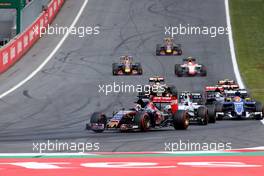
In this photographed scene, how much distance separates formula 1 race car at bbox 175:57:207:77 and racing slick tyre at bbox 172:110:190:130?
1693 cm

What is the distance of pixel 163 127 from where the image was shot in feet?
81.1

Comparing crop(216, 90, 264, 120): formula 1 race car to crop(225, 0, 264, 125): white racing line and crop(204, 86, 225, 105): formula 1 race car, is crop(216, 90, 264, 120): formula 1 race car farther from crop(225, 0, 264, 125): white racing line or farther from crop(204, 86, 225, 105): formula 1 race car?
crop(204, 86, 225, 105): formula 1 race car

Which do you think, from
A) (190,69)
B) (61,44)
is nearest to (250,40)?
(61,44)

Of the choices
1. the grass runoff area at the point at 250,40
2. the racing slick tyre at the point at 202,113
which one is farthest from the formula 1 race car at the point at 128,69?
the racing slick tyre at the point at 202,113

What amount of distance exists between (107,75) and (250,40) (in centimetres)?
1449

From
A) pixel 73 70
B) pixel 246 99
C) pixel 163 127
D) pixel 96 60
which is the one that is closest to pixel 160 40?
Answer: pixel 96 60

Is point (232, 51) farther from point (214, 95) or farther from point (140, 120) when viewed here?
point (140, 120)

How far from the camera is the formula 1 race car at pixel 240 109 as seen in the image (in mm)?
26875

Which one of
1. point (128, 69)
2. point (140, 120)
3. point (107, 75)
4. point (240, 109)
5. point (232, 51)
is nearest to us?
point (140, 120)

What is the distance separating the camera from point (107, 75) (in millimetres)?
41688

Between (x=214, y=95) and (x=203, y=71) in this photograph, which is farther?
(x=203, y=71)

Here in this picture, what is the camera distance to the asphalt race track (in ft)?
73.2

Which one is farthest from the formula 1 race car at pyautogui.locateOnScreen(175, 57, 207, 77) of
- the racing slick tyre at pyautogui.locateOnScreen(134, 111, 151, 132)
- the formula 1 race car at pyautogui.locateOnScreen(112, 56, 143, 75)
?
the racing slick tyre at pyautogui.locateOnScreen(134, 111, 151, 132)

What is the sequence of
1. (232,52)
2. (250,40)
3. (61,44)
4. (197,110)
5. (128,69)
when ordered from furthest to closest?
(250,40) → (61,44) → (232,52) → (128,69) → (197,110)
